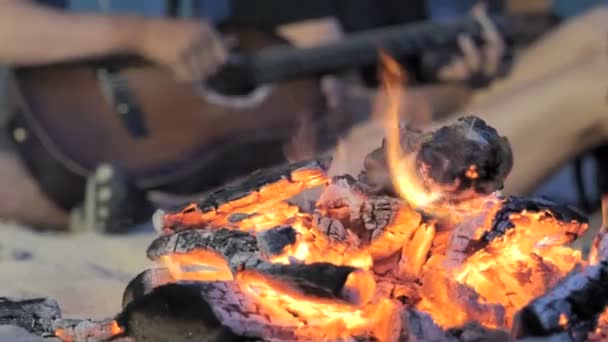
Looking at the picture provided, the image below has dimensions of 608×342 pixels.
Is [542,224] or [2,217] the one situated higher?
[2,217]

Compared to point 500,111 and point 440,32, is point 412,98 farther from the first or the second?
point 500,111

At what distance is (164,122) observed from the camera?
2318 mm

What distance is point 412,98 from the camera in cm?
277

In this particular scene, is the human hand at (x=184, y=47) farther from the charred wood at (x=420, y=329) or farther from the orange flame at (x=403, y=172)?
the charred wood at (x=420, y=329)

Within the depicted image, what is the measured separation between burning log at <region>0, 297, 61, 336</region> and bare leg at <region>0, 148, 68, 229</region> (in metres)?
1.02

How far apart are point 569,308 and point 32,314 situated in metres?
0.60

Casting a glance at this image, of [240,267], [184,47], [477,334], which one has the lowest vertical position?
[477,334]

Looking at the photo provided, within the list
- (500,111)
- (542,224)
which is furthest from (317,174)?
(500,111)

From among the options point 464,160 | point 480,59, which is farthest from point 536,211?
point 480,59

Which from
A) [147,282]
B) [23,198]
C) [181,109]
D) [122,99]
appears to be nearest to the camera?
[147,282]

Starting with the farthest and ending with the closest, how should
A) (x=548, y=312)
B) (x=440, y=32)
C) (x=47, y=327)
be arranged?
(x=440, y=32), (x=47, y=327), (x=548, y=312)

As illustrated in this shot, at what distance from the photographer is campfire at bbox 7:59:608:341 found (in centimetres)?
90

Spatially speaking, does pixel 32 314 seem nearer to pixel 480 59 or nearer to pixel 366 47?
pixel 366 47

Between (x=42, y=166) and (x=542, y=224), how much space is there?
139 cm
